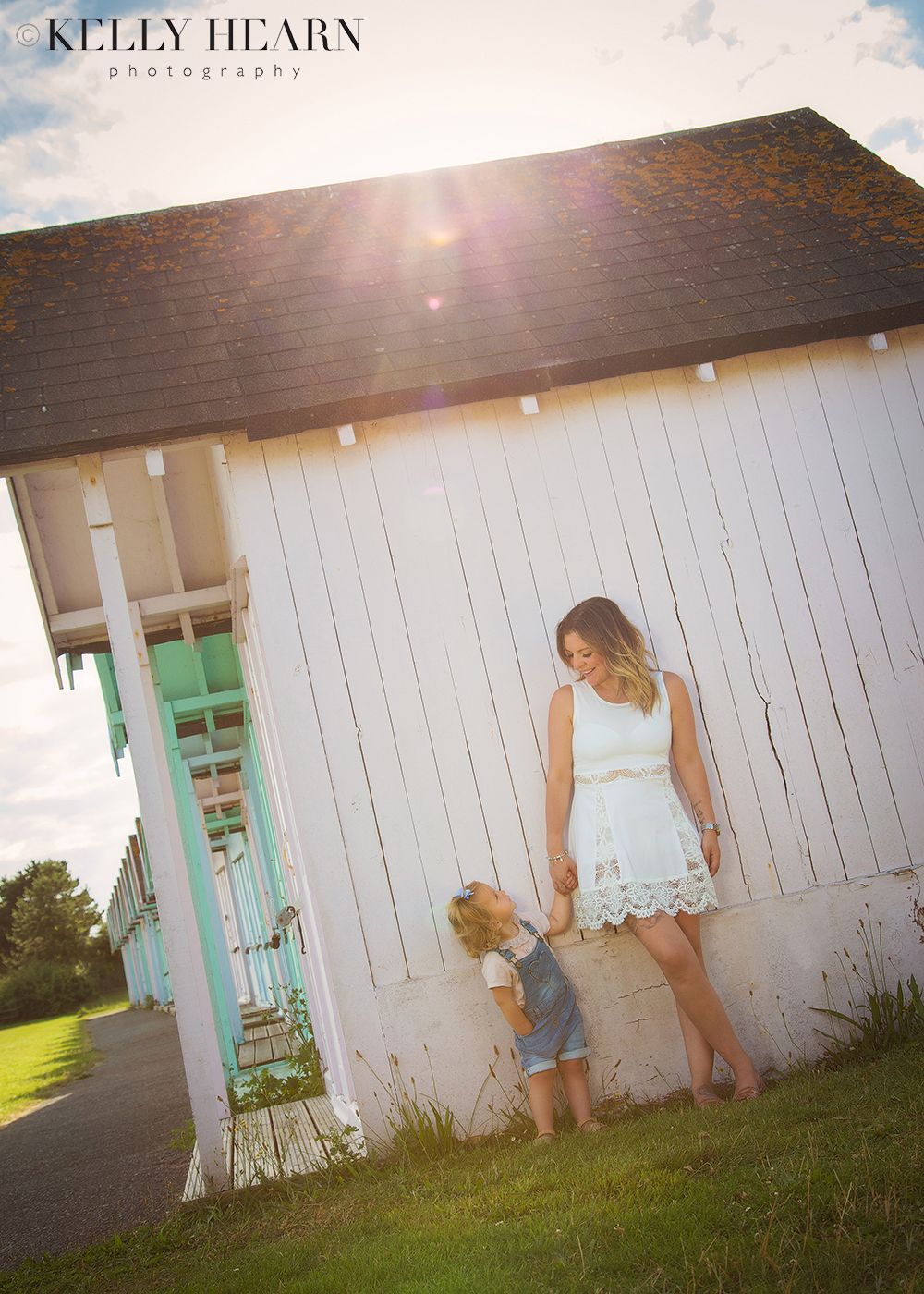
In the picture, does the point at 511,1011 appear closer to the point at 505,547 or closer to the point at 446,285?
the point at 505,547

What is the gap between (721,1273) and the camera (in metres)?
2.32

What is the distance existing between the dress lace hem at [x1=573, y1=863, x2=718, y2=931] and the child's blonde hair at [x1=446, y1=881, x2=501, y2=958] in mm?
417

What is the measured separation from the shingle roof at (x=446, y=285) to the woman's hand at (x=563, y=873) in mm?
2390

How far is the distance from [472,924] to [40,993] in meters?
41.3

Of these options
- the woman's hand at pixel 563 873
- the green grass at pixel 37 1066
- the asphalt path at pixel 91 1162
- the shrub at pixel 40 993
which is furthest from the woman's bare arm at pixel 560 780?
the shrub at pixel 40 993

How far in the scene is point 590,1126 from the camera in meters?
3.92

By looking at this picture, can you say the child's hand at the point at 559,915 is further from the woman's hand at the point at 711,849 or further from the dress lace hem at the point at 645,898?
the woman's hand at the point at 711,849

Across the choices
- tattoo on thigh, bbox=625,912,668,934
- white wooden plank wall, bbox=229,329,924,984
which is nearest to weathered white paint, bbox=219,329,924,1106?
white wooden plank wall, bbox=229,329,924,984

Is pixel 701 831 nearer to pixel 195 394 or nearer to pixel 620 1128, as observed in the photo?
pixel 620 1128

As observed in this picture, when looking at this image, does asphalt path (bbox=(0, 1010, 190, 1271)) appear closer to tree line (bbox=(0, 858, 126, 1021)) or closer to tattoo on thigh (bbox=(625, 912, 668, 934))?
tattoo on thigh (bbox=(625, 912, 668, 934))

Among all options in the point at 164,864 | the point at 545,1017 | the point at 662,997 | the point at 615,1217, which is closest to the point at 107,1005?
the point at 164,864

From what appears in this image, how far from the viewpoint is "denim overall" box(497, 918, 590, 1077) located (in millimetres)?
4043

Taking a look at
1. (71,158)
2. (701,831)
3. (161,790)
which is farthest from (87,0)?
(701,831)

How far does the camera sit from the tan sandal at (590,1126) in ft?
12.7
